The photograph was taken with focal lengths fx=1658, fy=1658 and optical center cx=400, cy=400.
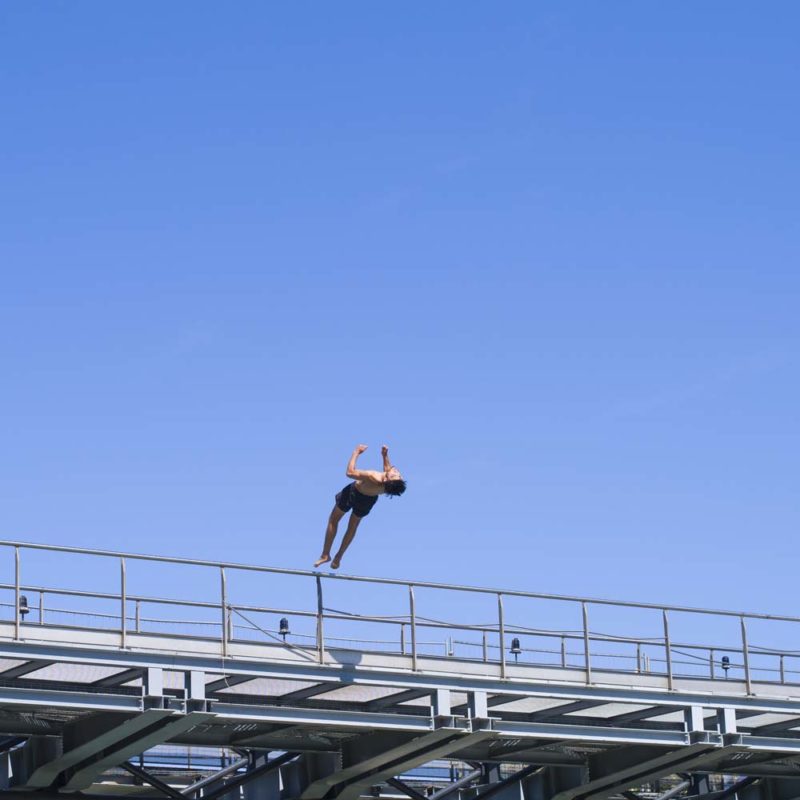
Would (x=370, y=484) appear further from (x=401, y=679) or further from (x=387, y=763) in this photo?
(x=387, y=763)

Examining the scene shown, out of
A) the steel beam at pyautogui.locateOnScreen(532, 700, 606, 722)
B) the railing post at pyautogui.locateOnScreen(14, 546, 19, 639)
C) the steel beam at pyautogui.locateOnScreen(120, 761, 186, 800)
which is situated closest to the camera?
the railing post at pyautogui.locateOnScreen(14, 546, 19, 639)

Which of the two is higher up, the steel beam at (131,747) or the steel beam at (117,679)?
the steel beam at (117,679)

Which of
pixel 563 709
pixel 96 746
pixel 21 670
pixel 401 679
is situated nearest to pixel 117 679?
pixel 96 746

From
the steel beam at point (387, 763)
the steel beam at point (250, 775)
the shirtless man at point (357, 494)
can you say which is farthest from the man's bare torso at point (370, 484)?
the steel beam at point (250, 775)

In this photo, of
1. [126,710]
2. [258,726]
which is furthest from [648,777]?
[126,710]

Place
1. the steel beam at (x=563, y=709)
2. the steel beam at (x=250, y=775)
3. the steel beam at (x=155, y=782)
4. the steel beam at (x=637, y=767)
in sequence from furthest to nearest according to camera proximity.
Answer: the steel beam at (x=637, y=767) → the steel beam at (x=563, y=709) → the steel beam at (x=250, y=775) → the steel beam at (x=155, y=782)

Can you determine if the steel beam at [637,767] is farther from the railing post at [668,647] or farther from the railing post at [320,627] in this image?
the railing post at [320,627]

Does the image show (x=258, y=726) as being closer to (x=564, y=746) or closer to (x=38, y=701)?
(x=38, y=701)

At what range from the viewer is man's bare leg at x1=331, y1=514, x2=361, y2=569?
26984 mm

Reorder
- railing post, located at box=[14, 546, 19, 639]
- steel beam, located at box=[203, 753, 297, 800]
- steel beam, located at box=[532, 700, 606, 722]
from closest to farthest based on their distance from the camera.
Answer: railing post, located at box=[14, 546, 19, 639]
steel beam, located at box=[203, 753, 297, 800]
steel beam, located at box=[532, 700, 606, 722]

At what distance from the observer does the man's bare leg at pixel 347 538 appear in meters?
27.0

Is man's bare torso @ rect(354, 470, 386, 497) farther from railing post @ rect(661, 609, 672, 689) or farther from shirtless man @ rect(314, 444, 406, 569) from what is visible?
railing post @ rect(661, 609, 672, 689)

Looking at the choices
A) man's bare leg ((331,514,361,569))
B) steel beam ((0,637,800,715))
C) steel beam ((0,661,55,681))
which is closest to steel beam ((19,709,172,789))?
steel beam ((0,637,800,715))

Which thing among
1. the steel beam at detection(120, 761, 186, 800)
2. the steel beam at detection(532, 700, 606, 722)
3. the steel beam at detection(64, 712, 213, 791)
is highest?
the steel beam at detection(532, 700, 606, 722)
